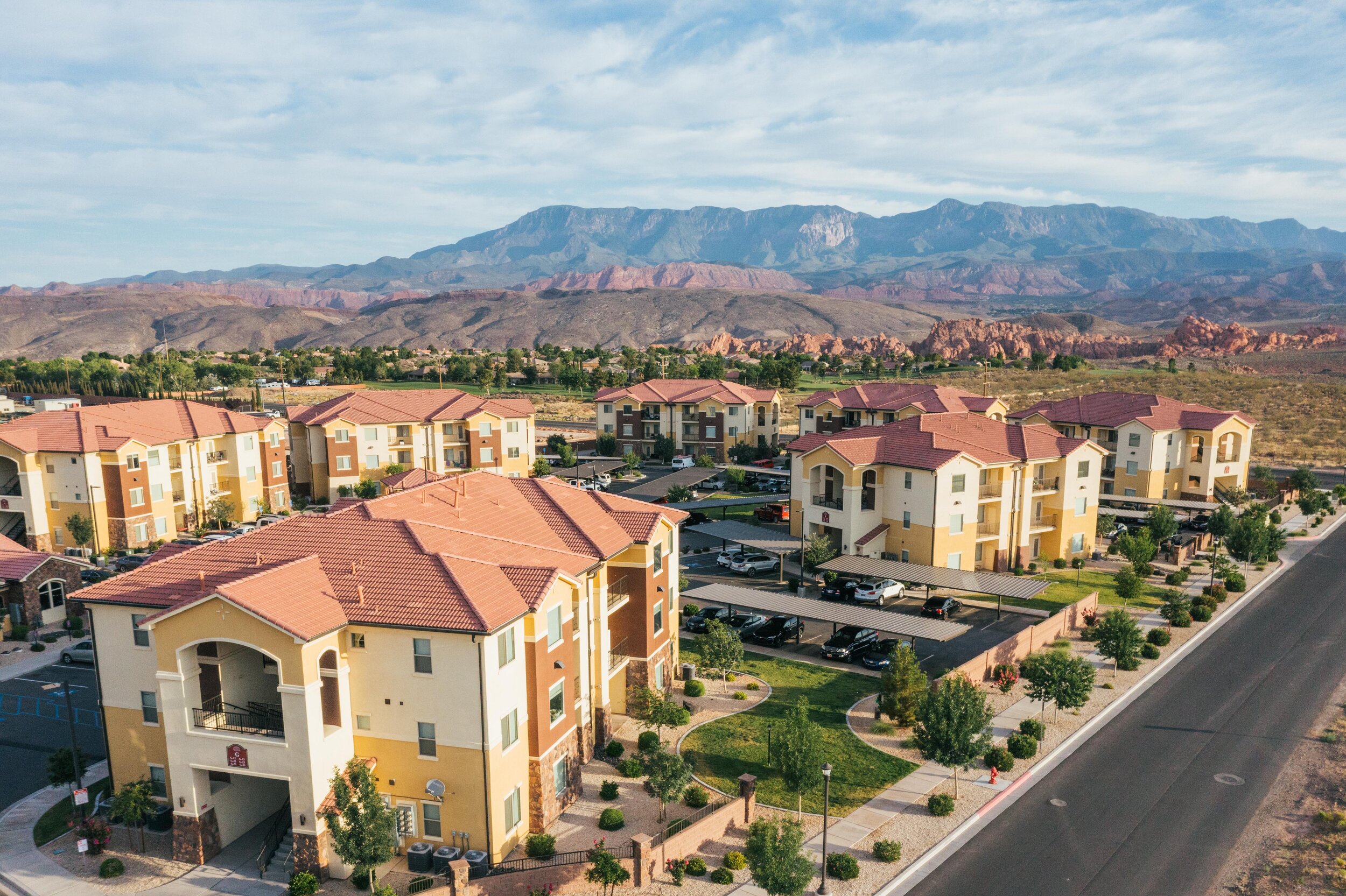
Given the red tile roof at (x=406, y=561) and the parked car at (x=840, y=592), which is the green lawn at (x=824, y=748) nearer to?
the red tile roof at (x=406, y=561)

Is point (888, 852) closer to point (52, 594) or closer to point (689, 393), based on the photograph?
point (52, 594)

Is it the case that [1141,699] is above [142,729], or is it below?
below

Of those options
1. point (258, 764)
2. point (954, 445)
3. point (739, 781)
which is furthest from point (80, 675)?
point (954, 445)

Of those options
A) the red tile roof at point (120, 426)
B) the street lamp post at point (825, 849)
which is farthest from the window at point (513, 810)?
the red tile roof at point (120, 426)

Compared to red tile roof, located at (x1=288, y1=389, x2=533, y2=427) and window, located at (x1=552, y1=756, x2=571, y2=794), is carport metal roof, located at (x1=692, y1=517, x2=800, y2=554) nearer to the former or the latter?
window, located at (x1=552, y1=756, x2=571, y2=794)

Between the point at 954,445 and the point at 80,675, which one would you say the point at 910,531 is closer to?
the point at 954,445

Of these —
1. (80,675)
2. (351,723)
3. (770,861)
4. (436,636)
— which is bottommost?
(80,675)
